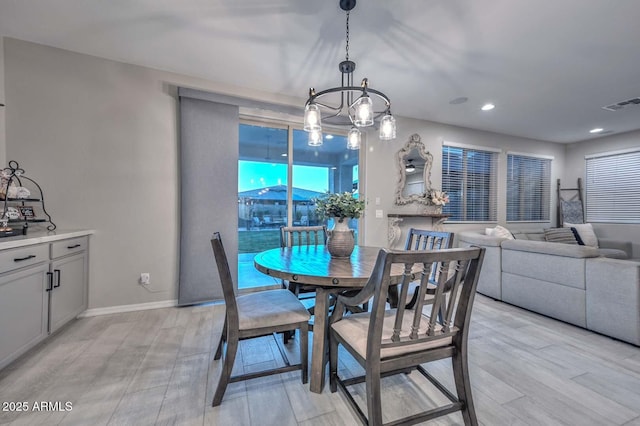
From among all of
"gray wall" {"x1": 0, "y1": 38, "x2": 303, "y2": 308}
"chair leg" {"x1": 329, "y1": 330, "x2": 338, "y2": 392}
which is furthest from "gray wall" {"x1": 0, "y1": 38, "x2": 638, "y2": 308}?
"chair leg" {"x1": 329, "y1": 330, "x2": 338, "y2": 392}

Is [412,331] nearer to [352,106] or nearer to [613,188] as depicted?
[352,106]

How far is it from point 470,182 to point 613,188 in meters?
2.74

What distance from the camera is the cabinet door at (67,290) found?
205 cm

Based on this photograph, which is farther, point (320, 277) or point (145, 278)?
point (145, 278)

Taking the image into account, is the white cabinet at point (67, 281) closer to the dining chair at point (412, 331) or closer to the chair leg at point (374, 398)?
the dining chair at point (412, 331)

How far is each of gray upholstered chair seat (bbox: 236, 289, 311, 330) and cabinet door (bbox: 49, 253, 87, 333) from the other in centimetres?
155

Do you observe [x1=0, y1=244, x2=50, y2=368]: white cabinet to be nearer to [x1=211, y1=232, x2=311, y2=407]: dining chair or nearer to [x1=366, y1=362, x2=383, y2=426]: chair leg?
[x1=211, y1=232, x2=311, y2=407]: dining chair

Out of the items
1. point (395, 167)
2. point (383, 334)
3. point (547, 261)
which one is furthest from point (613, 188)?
point (383, 334)

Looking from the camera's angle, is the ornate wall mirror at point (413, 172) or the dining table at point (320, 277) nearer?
the dining table at point (320, 277)

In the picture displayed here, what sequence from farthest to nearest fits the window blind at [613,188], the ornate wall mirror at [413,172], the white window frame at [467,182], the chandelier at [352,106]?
the window blind at [613,188] → the white window frame at [467,182] → the ornate wall mirror at [413,172] → the chandelier at [352,106]

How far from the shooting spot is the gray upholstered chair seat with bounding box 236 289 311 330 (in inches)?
59.3

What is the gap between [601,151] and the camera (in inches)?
199

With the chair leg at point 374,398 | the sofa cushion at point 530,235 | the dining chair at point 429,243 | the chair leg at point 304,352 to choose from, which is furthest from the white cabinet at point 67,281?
the sofa cushion at point 530,235

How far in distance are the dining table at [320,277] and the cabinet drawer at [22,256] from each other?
4.94 feet
